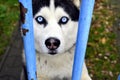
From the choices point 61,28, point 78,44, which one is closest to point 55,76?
point 61,28

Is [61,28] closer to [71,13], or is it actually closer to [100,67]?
[71,13]

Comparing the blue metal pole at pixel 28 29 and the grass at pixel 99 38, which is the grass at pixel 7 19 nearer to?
the grass at pixel 99 38

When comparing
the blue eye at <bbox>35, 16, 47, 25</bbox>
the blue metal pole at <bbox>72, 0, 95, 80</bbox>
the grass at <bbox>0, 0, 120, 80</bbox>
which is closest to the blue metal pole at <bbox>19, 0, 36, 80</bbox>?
the blue metal pole at <bbox>72, 0, 95, 80</bbox>

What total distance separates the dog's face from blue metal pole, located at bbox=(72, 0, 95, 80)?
0.27 meters

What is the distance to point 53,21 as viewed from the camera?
78.5 inches

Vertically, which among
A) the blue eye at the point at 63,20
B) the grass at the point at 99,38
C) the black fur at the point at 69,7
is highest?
the black fur at the point at 69,7

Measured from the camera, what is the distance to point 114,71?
3312mm

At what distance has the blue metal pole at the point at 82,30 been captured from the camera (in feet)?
4.84

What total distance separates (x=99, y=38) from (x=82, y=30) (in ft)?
7.49

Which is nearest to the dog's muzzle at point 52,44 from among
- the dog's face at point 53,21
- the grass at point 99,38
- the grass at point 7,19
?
the dog's face at point 53,21

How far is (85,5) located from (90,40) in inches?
92.2

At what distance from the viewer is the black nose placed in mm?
1888

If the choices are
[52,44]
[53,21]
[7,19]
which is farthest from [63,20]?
[7,19]

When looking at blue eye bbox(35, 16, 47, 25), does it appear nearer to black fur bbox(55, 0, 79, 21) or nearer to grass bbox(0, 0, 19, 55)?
A: black fur bbox(55, 0, 79, 21)
